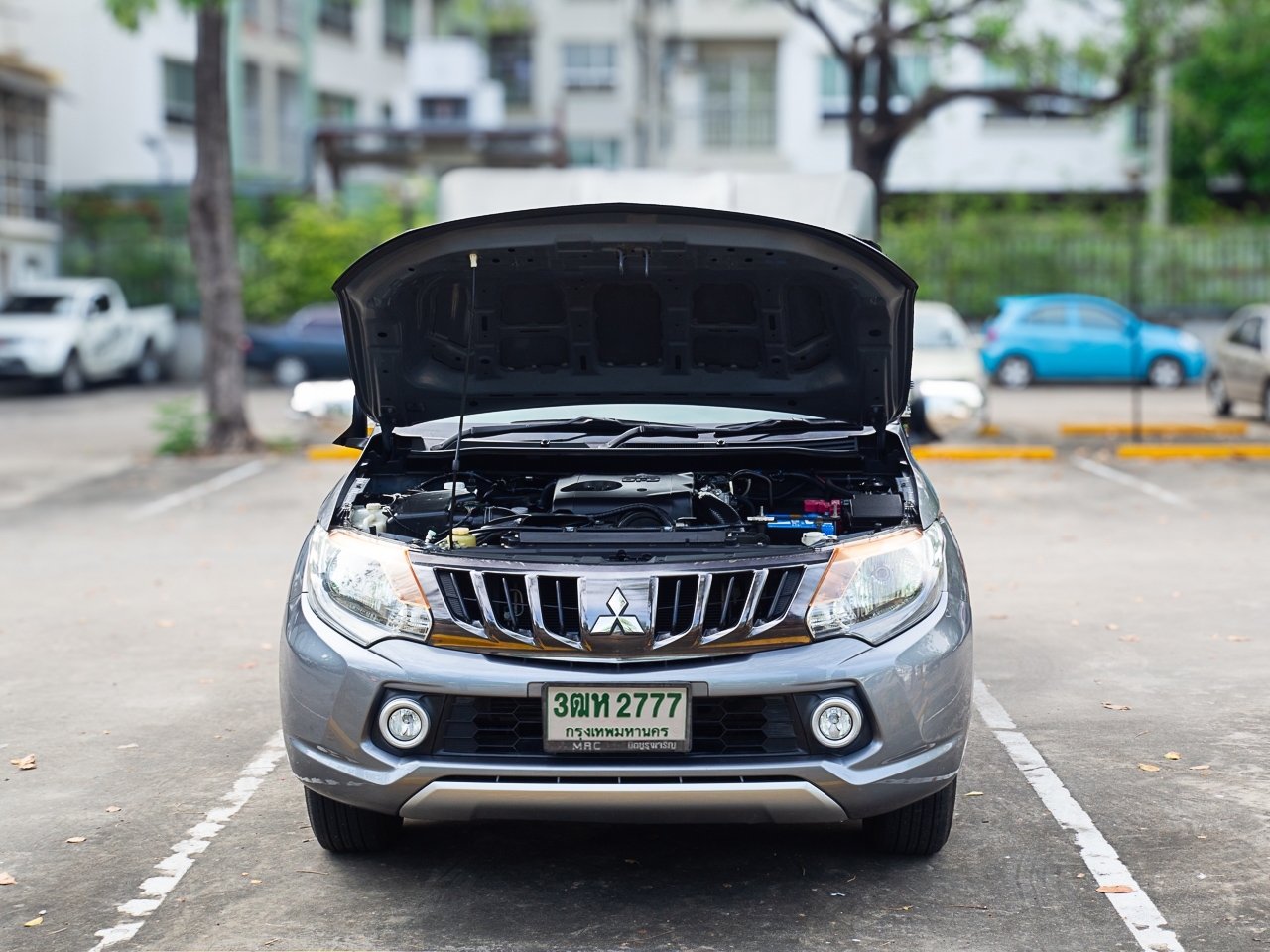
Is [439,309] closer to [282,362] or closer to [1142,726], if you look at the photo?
[1142,726]

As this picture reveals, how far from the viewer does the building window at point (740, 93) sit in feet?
132

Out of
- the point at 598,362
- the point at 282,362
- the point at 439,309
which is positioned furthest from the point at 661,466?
the point at 282,362

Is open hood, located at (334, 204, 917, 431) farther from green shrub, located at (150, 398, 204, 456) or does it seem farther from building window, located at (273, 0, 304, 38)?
building window, located at (273, 0, 304, 38)

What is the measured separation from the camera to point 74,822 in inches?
189

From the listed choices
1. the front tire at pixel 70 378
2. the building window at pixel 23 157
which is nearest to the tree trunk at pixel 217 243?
the front tire at pixel 70 378

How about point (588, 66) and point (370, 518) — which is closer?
point (370, 518)

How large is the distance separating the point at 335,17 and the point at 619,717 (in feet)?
131

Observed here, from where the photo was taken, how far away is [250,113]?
3797cm

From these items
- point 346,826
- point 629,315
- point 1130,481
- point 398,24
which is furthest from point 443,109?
point 346,826

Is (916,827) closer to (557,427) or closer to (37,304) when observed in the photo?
(557,427)

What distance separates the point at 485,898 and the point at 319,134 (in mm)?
28141

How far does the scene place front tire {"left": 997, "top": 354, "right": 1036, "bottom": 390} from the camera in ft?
81.5

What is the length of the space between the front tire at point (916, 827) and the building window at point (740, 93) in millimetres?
37153

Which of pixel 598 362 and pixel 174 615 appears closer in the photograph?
pixel 598 362
